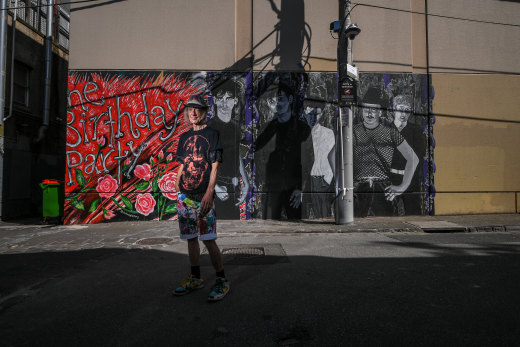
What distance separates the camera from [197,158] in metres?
3.40

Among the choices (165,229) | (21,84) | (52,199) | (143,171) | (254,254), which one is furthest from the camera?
(21,84)

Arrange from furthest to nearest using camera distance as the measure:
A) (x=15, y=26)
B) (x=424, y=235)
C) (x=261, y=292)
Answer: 1. (x=15, y=26)
2. (x=424, y=235)
3. (x=261, y=292)

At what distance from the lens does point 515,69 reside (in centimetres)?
993

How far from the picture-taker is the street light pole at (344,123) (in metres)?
7.89

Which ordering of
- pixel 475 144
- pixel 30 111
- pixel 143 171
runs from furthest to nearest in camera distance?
1. pixel 30 111
2. pixel 475 144
3. pixel 143 171

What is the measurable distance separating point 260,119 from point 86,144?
16.8 feet

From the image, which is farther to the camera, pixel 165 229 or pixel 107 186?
pixel 107 186

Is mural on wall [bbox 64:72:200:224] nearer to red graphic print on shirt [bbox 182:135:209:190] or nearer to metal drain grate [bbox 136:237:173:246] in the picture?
metal drain grate [bbox 136:237:173:246]

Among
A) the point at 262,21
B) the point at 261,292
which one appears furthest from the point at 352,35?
the point at 261,292

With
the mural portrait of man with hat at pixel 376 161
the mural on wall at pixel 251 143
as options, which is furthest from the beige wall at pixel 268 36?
the mural portrait of man with hat at pixel 376 161

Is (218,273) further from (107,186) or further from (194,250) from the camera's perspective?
(107,186)

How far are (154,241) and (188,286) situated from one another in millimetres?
3207

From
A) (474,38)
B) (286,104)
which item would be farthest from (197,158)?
(474,38)

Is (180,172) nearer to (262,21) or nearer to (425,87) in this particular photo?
(262,21)
